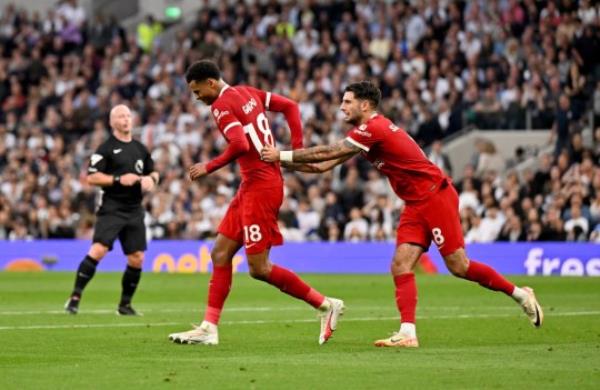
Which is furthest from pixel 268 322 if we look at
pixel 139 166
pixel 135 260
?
pixel 139 166

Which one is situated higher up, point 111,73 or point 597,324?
point 111,73

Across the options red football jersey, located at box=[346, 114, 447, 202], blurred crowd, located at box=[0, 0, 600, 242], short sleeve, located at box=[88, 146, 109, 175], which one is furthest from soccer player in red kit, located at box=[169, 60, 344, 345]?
blurred crowd, located at box=[0, 0, 600, 242]

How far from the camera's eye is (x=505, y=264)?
27.0 meters

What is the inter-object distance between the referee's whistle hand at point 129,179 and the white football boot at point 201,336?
434 centimetres

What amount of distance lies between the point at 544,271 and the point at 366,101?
1473cm

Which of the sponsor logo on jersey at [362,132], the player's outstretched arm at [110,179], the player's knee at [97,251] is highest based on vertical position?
the sponsor logo on jersey at [362,132]

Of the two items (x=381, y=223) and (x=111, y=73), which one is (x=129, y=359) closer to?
(x=381, y=223)

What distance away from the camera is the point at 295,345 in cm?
1270

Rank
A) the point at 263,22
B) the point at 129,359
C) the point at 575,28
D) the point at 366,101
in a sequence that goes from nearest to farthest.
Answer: the point at 129,359 → the point at 366,101 → the point at 575,28 → the point at 263,22

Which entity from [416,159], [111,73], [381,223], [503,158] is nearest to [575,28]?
[503,158]

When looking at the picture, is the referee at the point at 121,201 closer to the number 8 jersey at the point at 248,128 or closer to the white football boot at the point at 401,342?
the number 8 jersey at the point at 248,128

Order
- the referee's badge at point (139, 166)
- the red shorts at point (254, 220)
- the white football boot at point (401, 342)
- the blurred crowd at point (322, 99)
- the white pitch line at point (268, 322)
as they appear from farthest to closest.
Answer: the blurred crowd at point (322, 99), the referee's badge at point (139, 166), the white pitch line at point (268, 322), the red shorts at point (254, 220), the white football boot at point (401, 342)

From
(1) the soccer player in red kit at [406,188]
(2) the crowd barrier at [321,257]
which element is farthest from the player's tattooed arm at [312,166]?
(2) the crowd barrier at [321,257]

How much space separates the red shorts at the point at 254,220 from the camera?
12.8 m
